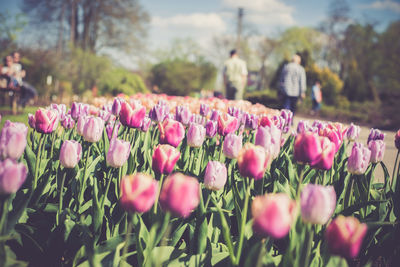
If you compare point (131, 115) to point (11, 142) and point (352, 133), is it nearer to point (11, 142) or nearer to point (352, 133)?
point (11, 142)

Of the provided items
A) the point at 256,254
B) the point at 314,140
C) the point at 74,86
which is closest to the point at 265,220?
the point at 256,254

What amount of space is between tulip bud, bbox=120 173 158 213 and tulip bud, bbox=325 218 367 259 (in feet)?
1.67

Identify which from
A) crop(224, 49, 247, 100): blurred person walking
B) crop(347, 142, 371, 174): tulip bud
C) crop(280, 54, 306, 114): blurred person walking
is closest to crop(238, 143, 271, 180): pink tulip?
crop(347, 142, 371, 174): tulip bud

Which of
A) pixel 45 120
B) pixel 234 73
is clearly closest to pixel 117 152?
pixel 45 120

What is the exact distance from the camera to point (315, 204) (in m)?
0.95

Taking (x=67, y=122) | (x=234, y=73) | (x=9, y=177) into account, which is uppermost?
(x=234, y=73)

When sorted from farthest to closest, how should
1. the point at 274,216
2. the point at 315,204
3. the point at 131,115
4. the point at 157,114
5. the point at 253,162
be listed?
the point at 157,114 < the point at 131,115 < the point at 253,162 < the point at 315,204 < the point at 274,216

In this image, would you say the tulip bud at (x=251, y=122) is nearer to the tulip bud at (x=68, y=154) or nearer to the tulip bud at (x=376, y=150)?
the tulip bud at (x=376, y=150)

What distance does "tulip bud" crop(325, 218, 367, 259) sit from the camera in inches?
32.4

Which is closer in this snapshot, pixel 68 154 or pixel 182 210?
pixel 182 210

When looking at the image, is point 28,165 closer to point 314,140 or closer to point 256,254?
point 256,254

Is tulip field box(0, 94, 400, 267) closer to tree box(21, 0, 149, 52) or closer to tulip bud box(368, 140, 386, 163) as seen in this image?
tulip bud box(368, 140, 386, 163)

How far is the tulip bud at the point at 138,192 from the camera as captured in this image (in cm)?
90

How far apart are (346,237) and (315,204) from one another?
136 mm
